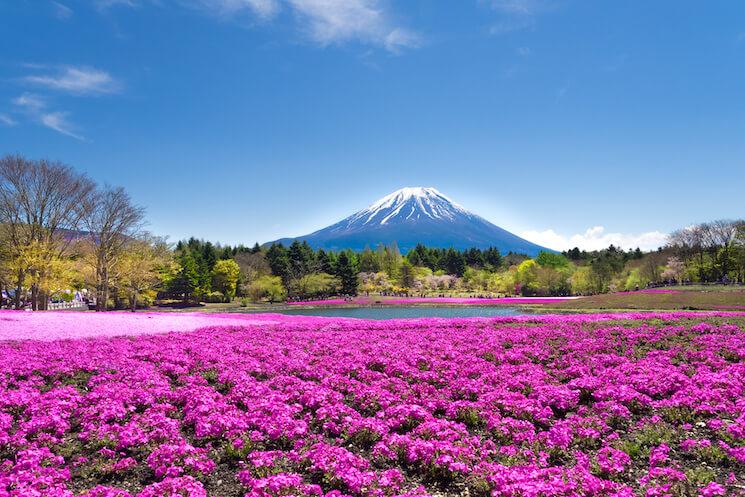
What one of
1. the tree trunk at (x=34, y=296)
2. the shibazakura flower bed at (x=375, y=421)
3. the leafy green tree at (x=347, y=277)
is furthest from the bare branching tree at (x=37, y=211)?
the leafy green tree at (x=347, y=277)

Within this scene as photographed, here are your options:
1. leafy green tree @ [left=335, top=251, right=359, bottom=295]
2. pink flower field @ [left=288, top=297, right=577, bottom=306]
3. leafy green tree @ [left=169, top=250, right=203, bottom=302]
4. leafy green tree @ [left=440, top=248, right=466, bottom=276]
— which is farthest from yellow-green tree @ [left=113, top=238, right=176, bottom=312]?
leafy green tree @ [left=440, top=248, right=466, bottom=276]

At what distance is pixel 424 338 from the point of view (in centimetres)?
1986

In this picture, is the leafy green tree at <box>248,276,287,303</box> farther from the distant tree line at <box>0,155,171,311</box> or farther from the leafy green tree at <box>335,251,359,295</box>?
the distant tree line at <box>0,155,171,311</box>

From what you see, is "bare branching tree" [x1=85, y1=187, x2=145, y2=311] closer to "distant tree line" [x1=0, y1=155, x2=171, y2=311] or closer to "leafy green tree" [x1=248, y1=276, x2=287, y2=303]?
"distant tree line" [x1=0, y1=155, x2=171, y2=311]

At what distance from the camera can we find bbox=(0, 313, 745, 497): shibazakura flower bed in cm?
650

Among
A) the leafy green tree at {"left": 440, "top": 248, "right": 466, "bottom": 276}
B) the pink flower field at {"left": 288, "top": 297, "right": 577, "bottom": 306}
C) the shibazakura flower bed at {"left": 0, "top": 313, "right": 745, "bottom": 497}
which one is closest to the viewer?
the shibazakura flower bed at {"left": 0, "top": 313, "right": 745, "bottom": 497}

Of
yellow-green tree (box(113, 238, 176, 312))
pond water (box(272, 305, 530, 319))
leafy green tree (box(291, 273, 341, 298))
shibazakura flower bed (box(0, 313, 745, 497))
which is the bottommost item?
pond water (box(272, 305, 530, 319))

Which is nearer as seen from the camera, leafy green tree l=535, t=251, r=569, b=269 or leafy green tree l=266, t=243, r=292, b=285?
leafy green tree l=266, t=243, r=292, b=285

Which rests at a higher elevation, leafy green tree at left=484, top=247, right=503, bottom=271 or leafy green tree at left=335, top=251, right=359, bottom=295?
leafy green tree at left=484, top=247, right=503, bottom=271

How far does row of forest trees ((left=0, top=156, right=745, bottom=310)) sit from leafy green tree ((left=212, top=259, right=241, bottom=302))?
21 cm

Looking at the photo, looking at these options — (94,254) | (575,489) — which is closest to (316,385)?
(575,489)

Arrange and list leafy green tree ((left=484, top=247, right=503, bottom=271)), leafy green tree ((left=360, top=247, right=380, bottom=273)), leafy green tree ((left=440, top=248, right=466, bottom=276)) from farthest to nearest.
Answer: leafy green tree ((left=484, top=247, right=503, bottom=271))
leafy green tree ((left=440, top=248, right=466, bottom=276))
leafy green tree ((left=360, top=247, right=380, bottom=273))

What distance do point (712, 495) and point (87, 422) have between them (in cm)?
1071

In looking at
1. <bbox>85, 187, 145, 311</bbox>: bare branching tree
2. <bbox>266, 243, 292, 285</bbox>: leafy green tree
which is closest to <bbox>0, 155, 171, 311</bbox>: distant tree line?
<bbox>85, 187, 145, 311</bbox>: bare branching tree
